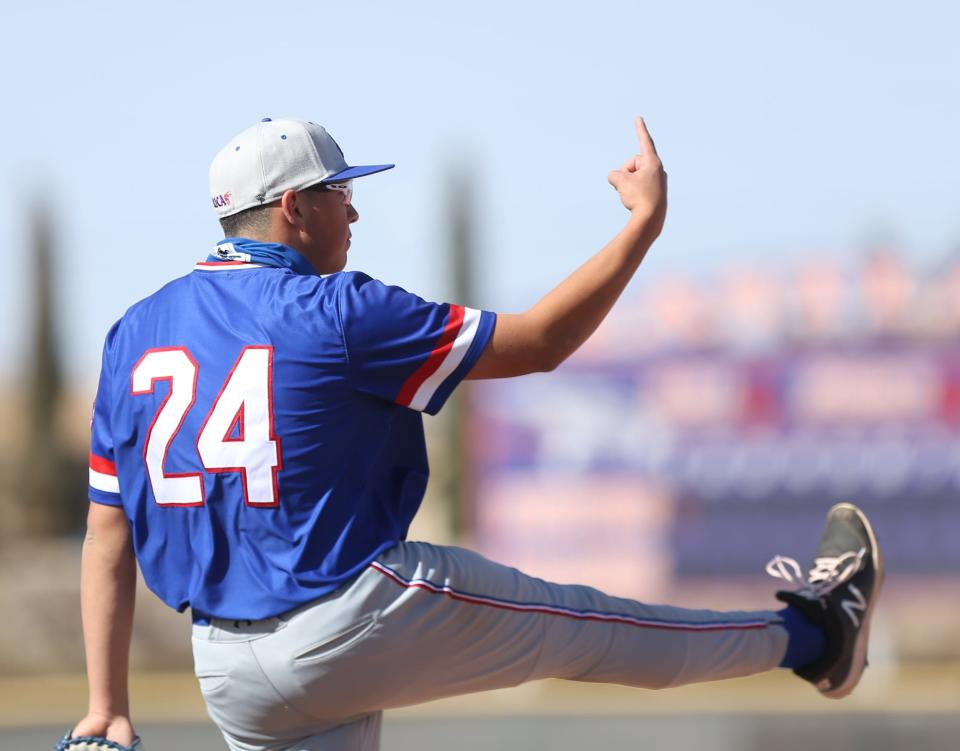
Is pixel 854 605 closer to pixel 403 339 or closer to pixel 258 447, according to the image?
pixel 403 339

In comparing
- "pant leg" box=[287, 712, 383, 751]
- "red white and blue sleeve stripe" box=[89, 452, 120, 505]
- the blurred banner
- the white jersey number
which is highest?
the white jersey number

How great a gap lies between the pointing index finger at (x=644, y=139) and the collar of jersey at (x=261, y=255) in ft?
2.61

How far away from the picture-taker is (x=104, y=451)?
3.45 meters

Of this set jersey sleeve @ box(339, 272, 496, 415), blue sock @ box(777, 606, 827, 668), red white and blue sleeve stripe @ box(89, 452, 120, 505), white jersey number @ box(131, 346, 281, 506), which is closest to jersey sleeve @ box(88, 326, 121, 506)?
red white and blue sleeve stripe @ box(89, 452, 120, 505)

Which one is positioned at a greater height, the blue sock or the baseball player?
the baseball player

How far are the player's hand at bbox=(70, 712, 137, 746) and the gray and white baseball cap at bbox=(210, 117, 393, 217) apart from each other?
1201mm

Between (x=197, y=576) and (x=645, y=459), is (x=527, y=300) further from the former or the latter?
(x=197, y=576)

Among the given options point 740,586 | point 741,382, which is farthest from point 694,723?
point 741,382

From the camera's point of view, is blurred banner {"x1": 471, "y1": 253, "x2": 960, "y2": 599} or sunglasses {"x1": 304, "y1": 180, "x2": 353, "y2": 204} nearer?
sunglasses {"x1": 304, "y1": 180, "x2": 353, "y2": 204}

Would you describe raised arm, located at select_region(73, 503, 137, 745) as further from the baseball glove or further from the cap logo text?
the cap logo text

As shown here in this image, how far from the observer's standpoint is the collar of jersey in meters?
3.32

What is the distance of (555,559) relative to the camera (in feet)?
48.6

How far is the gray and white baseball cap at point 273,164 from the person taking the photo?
130 inches

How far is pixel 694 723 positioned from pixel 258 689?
9.28 metres
